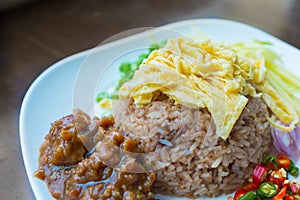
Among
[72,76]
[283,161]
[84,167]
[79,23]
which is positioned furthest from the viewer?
[79,23]

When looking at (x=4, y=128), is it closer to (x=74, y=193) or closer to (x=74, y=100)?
(x=74, y=100)

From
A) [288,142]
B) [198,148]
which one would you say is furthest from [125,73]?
[288,142]

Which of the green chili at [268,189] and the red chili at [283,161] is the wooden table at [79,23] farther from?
the green chili at [268,189]

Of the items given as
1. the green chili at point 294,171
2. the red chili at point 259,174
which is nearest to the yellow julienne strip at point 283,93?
the green chili at point 294,171

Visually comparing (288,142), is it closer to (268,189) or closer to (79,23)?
(268,189)

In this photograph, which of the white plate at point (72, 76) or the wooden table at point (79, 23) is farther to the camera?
the wooden table at point (79, 23)

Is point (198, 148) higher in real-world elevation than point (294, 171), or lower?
higher

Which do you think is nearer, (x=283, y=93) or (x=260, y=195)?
(x=260, y=195)
